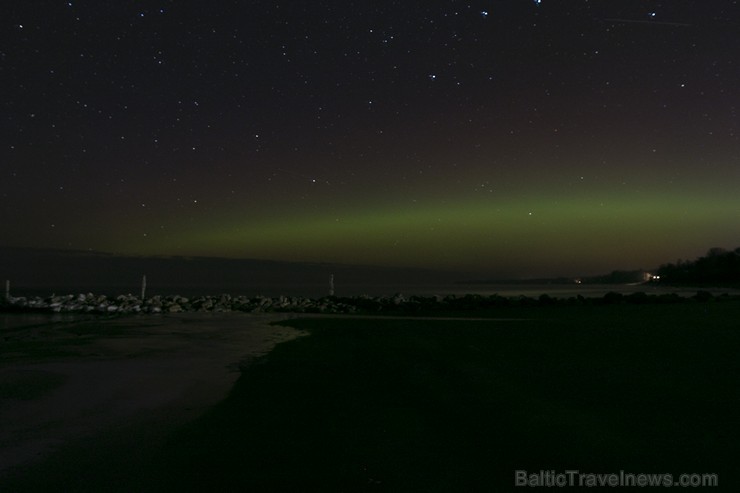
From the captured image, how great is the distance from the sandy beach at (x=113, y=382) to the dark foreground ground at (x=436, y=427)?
34 cm

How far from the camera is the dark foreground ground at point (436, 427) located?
389cm

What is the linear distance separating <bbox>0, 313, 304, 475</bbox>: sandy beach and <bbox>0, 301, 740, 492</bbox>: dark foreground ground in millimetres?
341

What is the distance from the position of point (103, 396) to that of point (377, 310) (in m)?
16.4

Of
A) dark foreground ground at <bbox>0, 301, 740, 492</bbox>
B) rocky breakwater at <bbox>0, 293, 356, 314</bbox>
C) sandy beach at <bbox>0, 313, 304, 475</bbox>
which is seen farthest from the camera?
rocky breakwater at <bbox>0, 293, 356, 314</bbox>

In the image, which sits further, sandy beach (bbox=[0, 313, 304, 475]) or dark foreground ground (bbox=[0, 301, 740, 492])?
sandy beach (bbox=[0, 313, 304, 475])

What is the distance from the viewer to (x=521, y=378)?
707 centimetres

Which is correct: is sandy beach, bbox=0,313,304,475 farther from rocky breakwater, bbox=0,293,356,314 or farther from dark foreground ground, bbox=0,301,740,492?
rocky breakwater, bbox=0,293,356,314

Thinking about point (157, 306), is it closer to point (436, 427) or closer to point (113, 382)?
point (113, 382)

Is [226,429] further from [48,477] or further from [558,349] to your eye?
[558,349]

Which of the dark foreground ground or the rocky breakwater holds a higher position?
the rocky breakwater

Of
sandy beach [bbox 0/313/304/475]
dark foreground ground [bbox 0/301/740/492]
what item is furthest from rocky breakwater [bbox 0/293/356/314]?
dark foreground ground [bbox 0/301/740/492]

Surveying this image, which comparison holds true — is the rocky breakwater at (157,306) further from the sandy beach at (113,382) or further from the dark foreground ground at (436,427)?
the dark foreground ground at (436,427)

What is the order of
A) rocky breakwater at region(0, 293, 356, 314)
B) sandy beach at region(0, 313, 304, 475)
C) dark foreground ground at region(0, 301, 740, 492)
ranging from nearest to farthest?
dark foreground ground at region(0, 301, 740, 492) < sandy beach at region(0, 313, 304, 475) < rocky breakwater at region(0, 293, 356, 314)

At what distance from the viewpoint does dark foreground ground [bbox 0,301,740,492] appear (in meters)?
3.89
